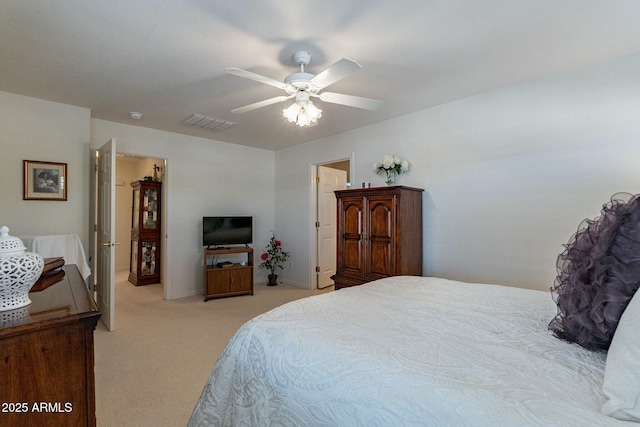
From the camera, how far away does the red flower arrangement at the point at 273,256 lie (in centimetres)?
536

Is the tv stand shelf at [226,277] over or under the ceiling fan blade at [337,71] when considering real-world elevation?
under

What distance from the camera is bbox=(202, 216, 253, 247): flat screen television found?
15.2 feet

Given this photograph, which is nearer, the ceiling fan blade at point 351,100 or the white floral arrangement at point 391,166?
the ceiling fan blade at point 351,100

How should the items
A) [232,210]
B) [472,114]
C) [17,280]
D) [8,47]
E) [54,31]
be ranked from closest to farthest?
[17,280] → [54,31] → [8,47] → [472,114] → [232,210]

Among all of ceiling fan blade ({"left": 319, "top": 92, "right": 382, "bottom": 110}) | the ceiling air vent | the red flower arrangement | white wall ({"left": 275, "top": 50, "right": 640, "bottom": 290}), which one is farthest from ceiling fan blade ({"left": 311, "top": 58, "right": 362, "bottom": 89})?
the red flower arrangement

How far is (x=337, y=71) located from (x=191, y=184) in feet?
11.5

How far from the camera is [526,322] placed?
4.50 feet

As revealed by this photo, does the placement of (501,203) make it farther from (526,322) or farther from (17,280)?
(17,280)

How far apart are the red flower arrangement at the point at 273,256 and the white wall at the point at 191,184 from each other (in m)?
0.19

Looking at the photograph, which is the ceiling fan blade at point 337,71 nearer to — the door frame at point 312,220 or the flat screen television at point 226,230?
the door frame at point 312,220

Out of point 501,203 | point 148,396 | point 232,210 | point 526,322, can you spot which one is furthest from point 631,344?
point 232,210

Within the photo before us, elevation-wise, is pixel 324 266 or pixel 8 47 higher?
pixel 8 47

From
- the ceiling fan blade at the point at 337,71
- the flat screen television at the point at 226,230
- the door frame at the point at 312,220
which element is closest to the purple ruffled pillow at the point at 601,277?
the ceiling fan blade at the point at 337,71

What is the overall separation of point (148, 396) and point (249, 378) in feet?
4.70
